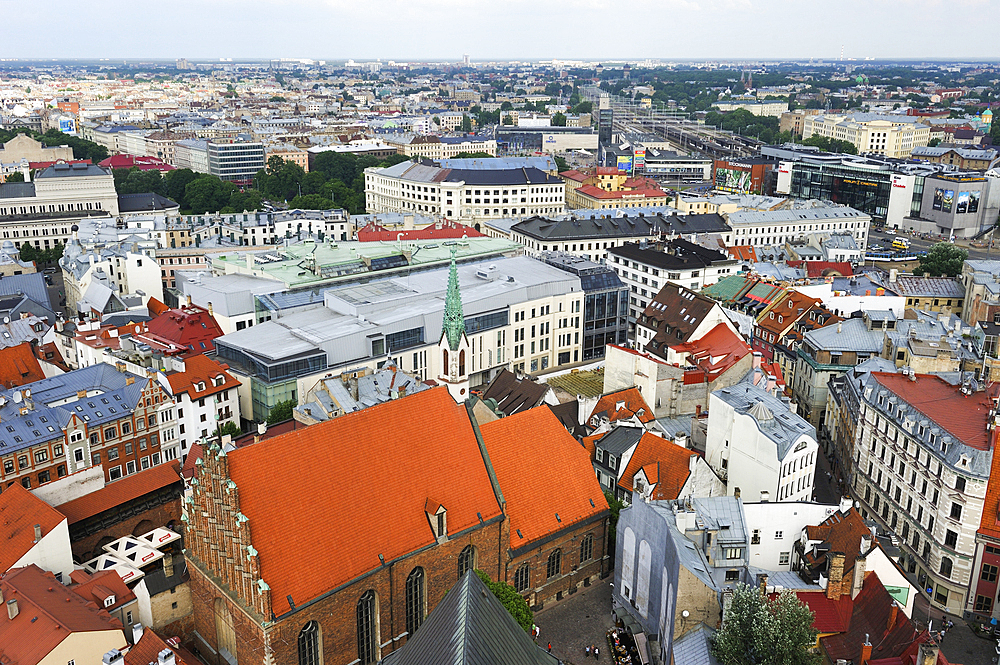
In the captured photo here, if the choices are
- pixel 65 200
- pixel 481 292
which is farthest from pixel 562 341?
pixel 65 200

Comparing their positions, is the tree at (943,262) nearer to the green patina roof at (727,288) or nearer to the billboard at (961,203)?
the green patina roof at (727,288)

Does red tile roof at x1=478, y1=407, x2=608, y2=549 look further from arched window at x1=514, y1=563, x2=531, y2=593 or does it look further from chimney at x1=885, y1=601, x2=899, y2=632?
chimney at x1=885, y1=601, x2=899, y2=632

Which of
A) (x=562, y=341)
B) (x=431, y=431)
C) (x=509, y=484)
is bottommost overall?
(x=562, y=341)

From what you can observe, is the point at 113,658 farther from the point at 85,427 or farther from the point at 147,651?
the point at 85,427

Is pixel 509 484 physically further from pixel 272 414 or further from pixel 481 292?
pixel 481 292

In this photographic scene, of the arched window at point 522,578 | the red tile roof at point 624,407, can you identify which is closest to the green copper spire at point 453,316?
the arched window at point 522,578

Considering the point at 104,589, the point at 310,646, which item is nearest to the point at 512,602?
the point at 310,646
